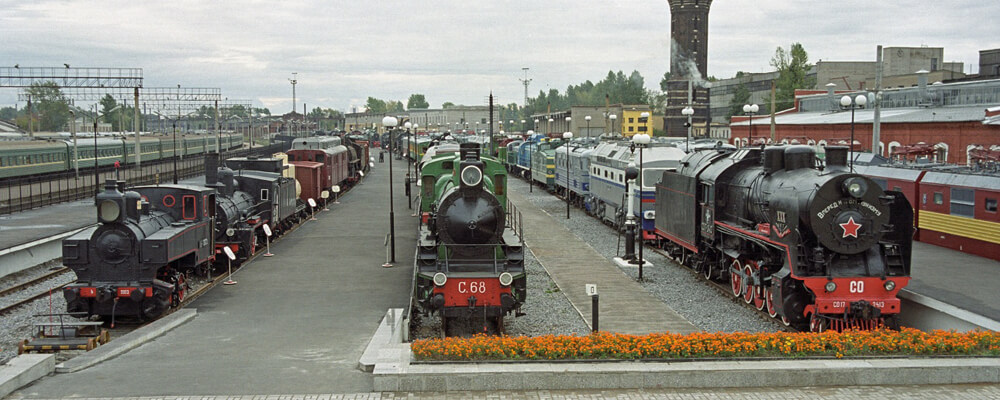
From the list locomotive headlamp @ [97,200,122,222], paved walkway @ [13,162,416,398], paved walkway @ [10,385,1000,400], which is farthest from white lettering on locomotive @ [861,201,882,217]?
locomotive headlamp @ [97,200,122,222]

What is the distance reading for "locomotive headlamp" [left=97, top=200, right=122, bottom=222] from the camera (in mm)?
16344

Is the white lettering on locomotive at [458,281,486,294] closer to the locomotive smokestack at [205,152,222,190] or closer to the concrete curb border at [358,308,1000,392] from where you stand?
the concrete curb border at [358,308,1000,392]

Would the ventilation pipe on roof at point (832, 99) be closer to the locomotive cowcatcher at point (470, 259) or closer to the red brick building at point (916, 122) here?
the red brick building at point (916, 122)

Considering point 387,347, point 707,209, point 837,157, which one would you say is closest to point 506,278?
point 387,347

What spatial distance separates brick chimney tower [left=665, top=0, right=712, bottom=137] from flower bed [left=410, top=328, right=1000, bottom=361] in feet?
293

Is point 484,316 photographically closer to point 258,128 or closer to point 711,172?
point 711,172

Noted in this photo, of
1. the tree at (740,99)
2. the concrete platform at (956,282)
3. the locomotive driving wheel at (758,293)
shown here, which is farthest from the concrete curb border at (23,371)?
the tree at (740,99)

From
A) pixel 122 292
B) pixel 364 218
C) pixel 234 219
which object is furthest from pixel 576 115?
pixel 122 292

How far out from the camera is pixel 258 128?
554 ft

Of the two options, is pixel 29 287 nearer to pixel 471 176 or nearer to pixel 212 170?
pixel 212 170

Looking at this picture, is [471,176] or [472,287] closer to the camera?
[472,287]

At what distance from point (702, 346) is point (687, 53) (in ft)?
305

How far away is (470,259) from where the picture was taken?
15.9m

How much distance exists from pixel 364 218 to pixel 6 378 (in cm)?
2490
